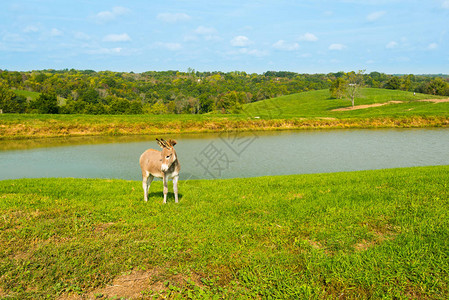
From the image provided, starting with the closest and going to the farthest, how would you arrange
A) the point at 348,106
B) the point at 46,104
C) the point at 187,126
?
the point at 187,126
the point at 46,104
the point at 348,106

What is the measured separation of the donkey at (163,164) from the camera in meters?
7.84

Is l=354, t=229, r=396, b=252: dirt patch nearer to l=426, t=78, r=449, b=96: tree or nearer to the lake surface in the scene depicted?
the lake surface

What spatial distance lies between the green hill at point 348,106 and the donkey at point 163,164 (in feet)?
123

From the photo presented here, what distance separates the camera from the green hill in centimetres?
5495

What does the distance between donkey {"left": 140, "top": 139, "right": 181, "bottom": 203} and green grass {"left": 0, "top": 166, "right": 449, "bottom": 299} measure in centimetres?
92

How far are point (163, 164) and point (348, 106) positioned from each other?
240 ft

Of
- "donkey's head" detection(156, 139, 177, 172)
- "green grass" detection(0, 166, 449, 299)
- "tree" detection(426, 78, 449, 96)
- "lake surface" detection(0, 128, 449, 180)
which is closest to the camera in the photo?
"green grass" detection(0, 166, 449, 299)

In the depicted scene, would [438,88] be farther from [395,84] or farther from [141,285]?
[141,285]

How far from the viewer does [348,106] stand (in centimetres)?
7194

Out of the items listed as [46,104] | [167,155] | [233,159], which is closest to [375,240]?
[167,155]

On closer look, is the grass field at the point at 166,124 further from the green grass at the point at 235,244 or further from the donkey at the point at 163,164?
the donkey at the point at 163,164

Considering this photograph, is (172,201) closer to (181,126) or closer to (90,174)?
(90,174)

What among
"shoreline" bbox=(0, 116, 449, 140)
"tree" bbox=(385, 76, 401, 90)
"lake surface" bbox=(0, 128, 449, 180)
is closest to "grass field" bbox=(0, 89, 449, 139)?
"shoreline" bbox=(0, 116, 449, 140)

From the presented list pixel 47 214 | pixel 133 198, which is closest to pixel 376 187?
pixel 133 198
